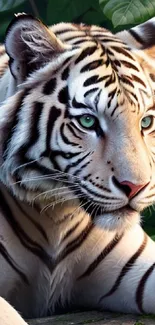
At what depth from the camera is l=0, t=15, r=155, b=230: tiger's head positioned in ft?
9.34

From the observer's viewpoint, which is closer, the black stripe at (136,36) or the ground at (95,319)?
the ground at (95,319)

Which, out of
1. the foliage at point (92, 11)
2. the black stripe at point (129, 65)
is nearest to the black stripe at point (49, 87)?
the black stripe at point (129, 65)

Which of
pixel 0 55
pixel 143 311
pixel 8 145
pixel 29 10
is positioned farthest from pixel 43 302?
pixel 29 10

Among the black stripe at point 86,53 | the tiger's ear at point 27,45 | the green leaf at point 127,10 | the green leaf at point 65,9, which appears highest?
the green leaf at point 65,9

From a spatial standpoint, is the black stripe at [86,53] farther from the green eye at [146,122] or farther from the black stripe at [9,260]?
the black stripe at [9,260]

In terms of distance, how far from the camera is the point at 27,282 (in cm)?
324

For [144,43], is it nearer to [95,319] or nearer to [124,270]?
[124,270]

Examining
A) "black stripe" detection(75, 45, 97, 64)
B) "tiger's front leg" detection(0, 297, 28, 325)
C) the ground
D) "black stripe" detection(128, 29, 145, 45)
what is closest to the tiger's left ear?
"black stripe" detection(128, 29, 145, 45)

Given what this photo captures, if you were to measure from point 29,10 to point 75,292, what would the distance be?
220cm

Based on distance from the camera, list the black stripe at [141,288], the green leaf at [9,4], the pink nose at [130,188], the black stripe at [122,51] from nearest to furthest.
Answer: the pink nose at [130,188] < the black stripe at [122,51] < the black stripe at [141,288] < the green leaf at [9,4]

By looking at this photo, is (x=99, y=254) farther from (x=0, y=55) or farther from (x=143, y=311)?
(x=0, y=55)

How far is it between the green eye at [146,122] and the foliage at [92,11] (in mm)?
1098

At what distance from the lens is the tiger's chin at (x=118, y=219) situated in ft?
9.46

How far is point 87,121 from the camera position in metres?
2.92
